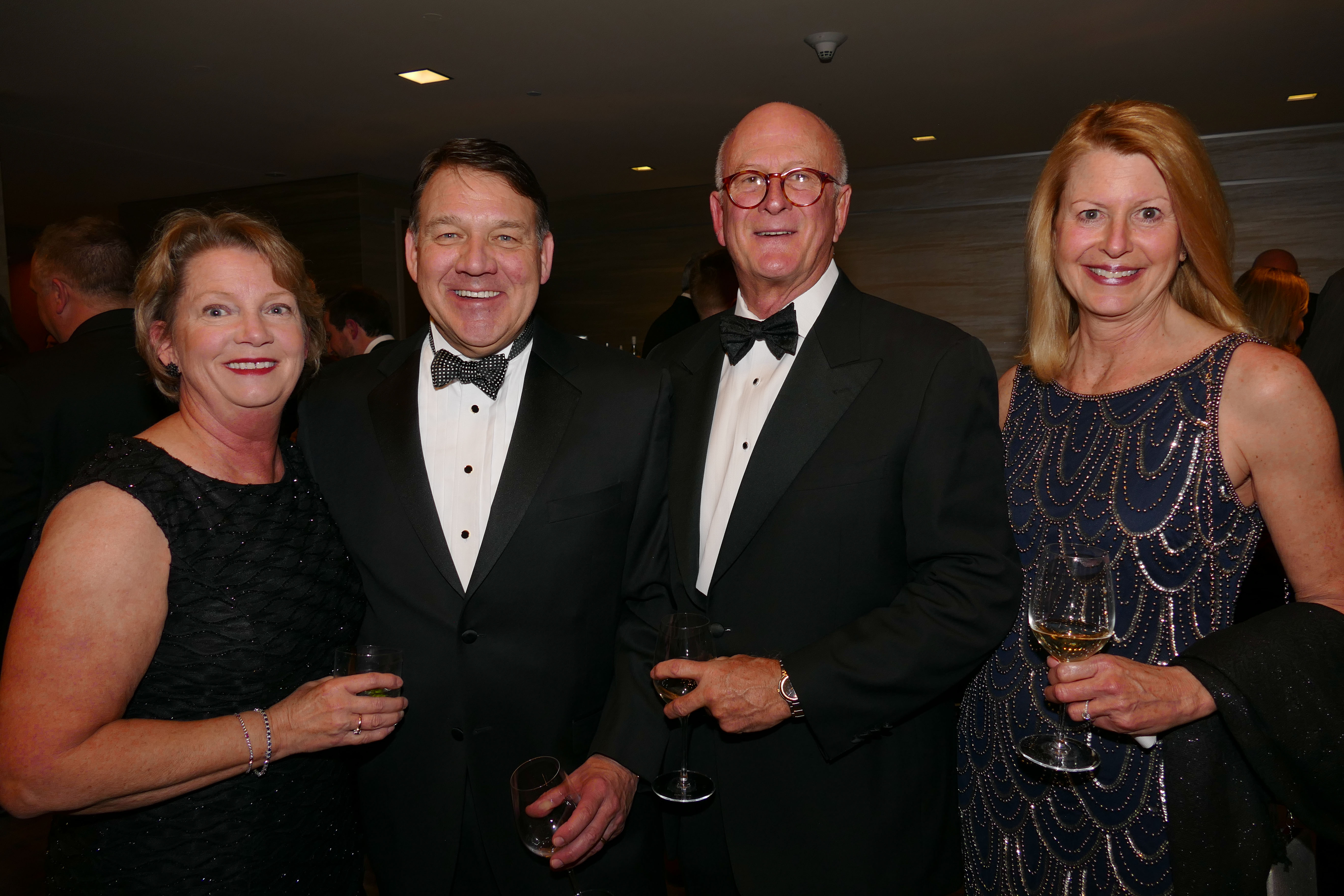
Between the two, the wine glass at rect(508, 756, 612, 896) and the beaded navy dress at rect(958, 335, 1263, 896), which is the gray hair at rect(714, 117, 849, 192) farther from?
the wine glass at rect(508, 756, 612, 896)

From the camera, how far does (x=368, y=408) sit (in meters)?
2.04

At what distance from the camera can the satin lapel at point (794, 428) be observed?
72.9 inches

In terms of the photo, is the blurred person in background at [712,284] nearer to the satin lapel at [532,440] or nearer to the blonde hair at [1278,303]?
the blonde hair at [1278,303]

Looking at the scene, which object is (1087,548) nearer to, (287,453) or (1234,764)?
(1234,764)

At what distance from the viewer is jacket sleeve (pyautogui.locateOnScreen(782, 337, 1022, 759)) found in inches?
67.7

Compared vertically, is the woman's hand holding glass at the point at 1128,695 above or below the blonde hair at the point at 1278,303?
below

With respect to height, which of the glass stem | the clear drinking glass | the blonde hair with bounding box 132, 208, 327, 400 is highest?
the blonde hair with bounding box 132, 208, 327, 400

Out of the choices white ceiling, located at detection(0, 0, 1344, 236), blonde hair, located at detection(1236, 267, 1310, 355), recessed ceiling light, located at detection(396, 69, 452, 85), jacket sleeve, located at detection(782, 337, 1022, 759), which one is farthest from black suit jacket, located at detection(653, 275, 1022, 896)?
recessed ceiling light, located at detection(396, 69, 452, 85)

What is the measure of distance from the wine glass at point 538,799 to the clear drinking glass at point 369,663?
0.31m

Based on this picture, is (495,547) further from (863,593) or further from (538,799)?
(863,593)

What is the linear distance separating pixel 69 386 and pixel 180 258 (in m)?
2.30

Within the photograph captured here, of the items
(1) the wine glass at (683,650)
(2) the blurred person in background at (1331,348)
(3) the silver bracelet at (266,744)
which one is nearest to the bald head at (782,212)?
(1) the wine glass at (683,650)

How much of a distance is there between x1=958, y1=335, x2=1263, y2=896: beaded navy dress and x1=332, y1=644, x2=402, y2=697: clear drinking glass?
127 cm

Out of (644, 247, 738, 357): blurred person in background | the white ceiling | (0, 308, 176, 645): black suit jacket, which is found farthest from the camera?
(644, 247, 738, 357): blurred person in background
